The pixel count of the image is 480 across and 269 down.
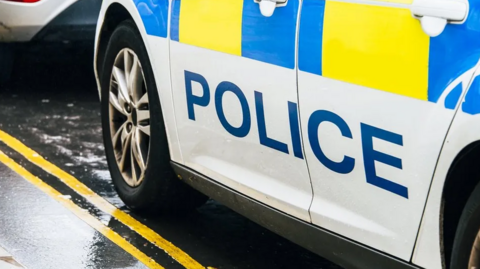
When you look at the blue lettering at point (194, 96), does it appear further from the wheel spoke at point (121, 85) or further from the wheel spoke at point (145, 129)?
the wheel spoke at point (121, 85)

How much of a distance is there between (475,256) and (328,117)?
66cm

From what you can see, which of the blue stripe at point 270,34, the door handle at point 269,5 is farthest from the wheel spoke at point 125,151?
the door handle at point 269,5

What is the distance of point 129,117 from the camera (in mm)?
4555

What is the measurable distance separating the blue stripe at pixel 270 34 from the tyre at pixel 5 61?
15.0ft

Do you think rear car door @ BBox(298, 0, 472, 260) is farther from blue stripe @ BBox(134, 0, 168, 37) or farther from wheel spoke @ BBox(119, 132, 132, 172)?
wheel spoke @ BBox(119, 132, 132, 172)

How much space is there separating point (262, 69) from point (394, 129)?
0.72m

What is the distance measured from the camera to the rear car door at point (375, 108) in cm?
269

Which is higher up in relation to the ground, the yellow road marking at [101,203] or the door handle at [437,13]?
the door handle at [437,13]

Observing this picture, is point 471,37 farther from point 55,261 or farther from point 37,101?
point 37,101

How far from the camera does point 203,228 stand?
4.62 m

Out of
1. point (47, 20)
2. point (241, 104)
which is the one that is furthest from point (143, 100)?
point (47, 20)

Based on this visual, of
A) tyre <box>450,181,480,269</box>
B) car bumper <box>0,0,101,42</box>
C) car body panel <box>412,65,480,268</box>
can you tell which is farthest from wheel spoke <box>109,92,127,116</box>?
car bumper <box>0,0,101,42</box>

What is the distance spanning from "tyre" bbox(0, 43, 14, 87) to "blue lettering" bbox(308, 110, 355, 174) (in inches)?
197

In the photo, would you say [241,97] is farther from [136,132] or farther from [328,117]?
[136,132]
